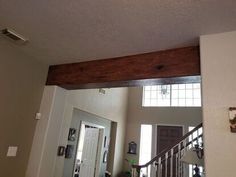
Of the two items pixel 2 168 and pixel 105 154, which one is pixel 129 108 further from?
pixel 2 168

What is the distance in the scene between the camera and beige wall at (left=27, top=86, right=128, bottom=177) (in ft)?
9.73

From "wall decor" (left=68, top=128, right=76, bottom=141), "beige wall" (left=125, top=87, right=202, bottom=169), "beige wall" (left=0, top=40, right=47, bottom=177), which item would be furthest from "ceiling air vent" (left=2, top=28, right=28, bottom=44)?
"beige wall" (left=125, top=87, right=202, bottom=169)

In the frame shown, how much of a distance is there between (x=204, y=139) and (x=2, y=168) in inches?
103

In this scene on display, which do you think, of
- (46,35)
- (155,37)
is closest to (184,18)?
(155,37)

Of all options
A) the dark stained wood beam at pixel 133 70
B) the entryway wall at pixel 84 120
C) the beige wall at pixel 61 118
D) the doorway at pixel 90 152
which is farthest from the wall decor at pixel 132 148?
the dark stained wood beam at pixel 133 70

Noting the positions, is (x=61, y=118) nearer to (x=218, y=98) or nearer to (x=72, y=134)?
(x=72, y=134)

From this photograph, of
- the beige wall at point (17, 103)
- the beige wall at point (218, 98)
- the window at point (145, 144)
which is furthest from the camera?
the window at point (145, 144)

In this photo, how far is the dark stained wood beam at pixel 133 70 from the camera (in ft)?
7.59

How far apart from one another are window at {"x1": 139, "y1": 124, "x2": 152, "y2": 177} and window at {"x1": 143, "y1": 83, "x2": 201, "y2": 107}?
917mm

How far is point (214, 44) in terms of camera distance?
204 cm

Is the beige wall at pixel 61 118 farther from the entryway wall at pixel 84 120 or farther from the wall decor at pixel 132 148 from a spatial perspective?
the wall decor at pixel 132 148

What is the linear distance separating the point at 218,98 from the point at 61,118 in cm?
248

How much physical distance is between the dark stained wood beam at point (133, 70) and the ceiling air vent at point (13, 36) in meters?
0.82

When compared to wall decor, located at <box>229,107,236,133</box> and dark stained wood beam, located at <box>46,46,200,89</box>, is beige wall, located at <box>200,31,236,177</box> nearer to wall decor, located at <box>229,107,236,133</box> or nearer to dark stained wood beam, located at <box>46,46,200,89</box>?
wall decor, located at <box>229,107,236,133</box>
